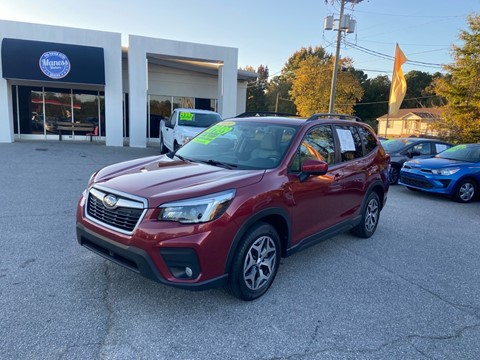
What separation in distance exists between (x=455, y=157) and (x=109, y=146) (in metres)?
13.7

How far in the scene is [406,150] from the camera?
1113 centimetres

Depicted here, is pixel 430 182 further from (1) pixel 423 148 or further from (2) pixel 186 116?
(2) pixel 186 116

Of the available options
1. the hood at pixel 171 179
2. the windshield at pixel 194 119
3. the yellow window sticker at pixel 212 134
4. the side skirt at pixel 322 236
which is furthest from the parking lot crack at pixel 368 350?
the windshield at pixel 194 119

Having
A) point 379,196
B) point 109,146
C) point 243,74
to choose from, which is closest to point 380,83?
point 243,74

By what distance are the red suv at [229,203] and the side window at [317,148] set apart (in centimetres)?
1

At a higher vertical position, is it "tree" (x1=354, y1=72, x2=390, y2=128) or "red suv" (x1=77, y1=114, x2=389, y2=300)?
"tree" (x1=354, y1=72, x2=390, y2=128)

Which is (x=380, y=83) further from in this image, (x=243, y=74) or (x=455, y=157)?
(x=455, y=157)

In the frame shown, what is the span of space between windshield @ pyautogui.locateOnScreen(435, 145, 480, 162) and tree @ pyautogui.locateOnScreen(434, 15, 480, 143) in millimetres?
9165

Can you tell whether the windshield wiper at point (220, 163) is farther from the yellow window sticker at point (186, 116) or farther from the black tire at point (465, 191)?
the yellow window sticker at point (186, 116)

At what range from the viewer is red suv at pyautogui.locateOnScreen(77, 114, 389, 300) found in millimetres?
2859

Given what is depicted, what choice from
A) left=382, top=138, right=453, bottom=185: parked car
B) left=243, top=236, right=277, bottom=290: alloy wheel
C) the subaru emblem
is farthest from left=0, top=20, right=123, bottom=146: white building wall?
left=243, top=236, right=277, bottom=290: alloy wheel

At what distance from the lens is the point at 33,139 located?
55.8ft

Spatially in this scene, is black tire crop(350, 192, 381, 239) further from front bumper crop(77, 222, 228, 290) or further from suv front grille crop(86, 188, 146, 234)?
suv front grille crop(86, 188, 146, 234)

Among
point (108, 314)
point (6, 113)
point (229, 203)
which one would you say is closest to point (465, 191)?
point (229, 203)
